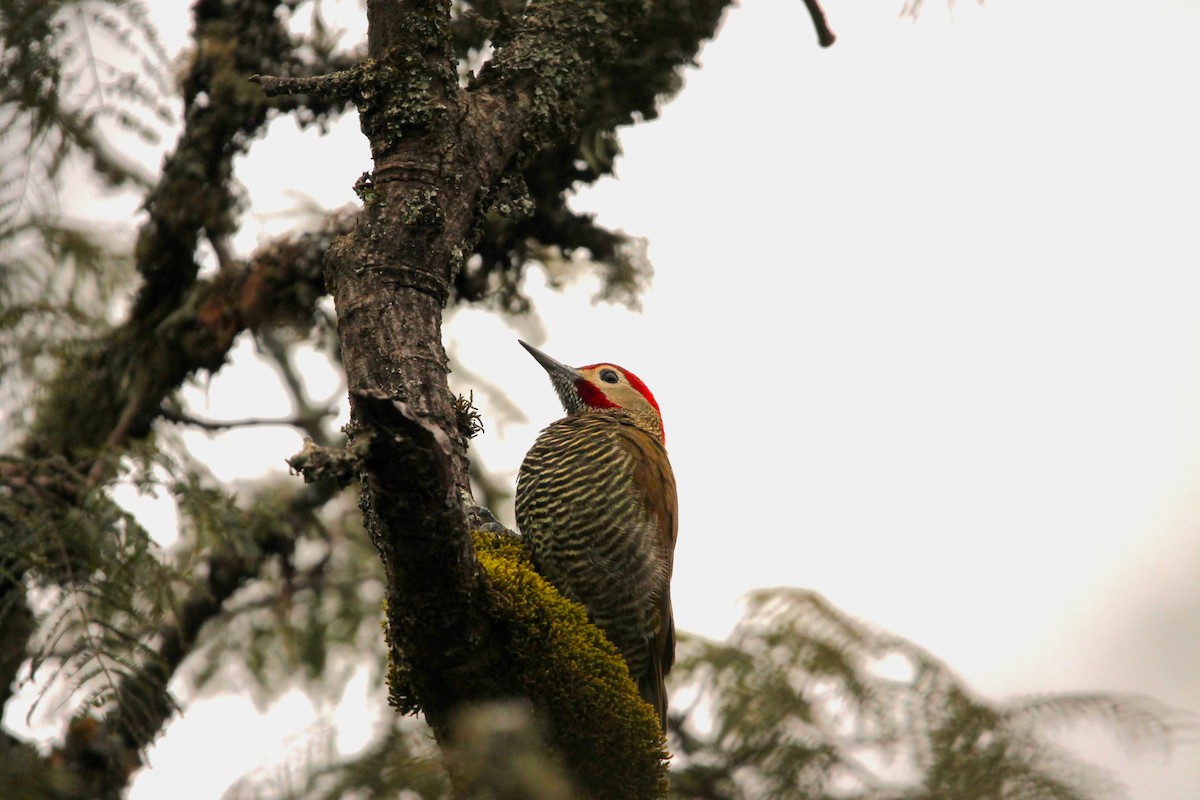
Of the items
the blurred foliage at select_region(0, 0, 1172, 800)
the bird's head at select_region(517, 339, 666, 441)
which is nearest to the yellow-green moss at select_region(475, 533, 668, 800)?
the blurred foliage at select_region(0, 0, 1172, 800)

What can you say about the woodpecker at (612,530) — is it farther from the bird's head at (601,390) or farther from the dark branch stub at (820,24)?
the dark branch stub at (820,24)

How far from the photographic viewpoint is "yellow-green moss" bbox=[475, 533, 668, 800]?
113 inches

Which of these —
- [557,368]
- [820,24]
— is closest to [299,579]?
[557,368]

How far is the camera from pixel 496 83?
3449 mm

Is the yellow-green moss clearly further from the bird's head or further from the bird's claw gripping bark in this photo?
the bird's head

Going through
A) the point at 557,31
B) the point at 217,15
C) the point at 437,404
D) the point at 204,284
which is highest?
the point at 217,15

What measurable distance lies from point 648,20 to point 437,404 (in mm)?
2013

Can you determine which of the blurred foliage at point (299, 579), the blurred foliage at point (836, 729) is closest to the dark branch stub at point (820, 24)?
the blurred foliage at point (299, 579)

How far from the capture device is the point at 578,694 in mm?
2953

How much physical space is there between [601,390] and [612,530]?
1.13 metres

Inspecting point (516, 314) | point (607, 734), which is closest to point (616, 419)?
point (516, 314)

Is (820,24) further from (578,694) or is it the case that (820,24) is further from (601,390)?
(578,694)

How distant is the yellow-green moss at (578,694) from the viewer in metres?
2.88

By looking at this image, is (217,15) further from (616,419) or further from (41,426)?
(616,419)
